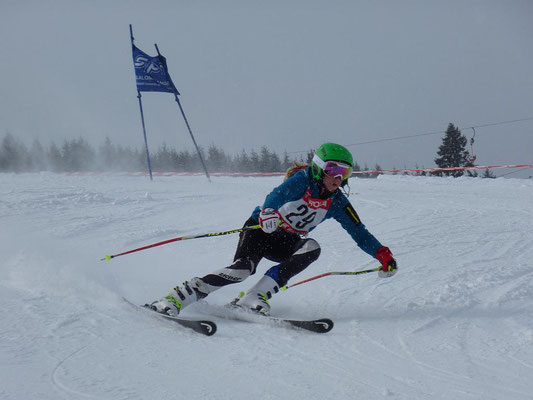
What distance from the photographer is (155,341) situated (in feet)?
8.58

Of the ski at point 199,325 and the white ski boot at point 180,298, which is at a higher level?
the white ski boot at point 180,298

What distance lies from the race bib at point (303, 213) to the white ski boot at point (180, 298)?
2.92ft

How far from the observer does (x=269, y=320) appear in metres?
3.04

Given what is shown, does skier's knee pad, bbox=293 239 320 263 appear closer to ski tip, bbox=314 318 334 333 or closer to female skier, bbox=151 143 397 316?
female skier, bbox=151 143 397 316

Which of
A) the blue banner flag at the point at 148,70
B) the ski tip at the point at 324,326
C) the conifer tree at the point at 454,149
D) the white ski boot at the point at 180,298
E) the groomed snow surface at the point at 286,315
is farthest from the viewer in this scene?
the conifer tree at the point at 454,149

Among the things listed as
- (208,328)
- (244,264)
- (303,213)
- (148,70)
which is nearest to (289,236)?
(303,213)

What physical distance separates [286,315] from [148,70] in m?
13.0

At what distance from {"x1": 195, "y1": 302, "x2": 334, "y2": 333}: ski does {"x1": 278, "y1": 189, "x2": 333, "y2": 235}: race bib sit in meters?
0.89

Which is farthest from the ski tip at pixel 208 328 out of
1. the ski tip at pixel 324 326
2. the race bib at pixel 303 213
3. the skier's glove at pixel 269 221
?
the race bib at pixel 303 213

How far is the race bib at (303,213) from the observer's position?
3633 millimetres

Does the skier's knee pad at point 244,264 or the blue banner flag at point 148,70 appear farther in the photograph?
the blue banner flag at point 148,70

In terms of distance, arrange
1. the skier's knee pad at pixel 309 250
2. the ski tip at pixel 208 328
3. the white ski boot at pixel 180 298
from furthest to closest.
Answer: the skier's knee pad at pixel 309 250, the white ski boot at pixel 180 298, the ski tip at pixel 208 328

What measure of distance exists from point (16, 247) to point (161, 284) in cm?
199

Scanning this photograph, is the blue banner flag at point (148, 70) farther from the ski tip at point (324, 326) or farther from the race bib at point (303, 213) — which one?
the ski tip at point (324, 326)
